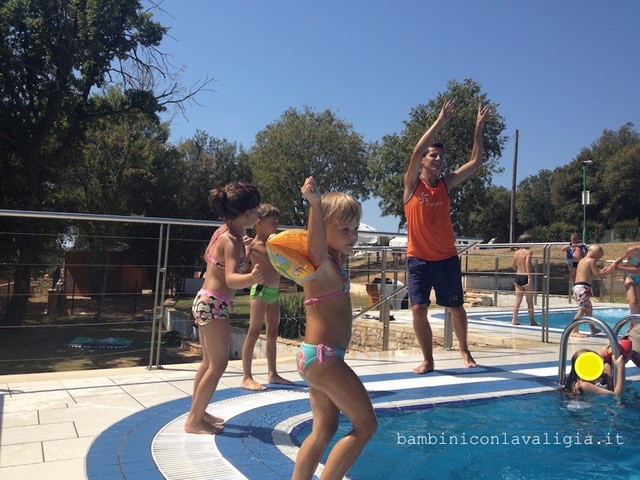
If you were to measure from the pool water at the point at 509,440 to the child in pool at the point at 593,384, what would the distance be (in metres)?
0.06

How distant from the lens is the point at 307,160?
31.6 metres

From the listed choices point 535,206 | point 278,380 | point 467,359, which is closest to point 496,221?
point 535,206

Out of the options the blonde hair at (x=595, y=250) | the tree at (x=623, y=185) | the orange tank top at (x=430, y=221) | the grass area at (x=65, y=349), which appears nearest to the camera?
the orange tank top at (x=430, y=221)

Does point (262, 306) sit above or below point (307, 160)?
below

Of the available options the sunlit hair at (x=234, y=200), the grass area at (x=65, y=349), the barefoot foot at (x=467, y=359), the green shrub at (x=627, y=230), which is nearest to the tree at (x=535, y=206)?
the green shrub at (x=627, y=230)

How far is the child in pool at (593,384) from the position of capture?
407 centimetres

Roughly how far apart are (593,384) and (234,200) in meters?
3.18

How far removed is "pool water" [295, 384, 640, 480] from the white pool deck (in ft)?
0.82

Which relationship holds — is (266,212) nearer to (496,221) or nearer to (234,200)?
(234,200)

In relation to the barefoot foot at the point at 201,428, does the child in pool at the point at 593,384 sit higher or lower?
higher

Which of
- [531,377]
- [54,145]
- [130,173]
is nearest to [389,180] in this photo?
[130,173]

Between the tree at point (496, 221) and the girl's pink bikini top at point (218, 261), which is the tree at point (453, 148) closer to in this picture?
the tree at point (496, 221)

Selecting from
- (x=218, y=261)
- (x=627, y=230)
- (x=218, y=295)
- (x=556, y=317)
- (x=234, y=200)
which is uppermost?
(x=627, y=230)

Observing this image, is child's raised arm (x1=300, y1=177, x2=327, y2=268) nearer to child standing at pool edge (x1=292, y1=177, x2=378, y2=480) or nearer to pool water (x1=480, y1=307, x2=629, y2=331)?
child standing at pool edge (x1=292, y1=177, x2=378, y2=480)
